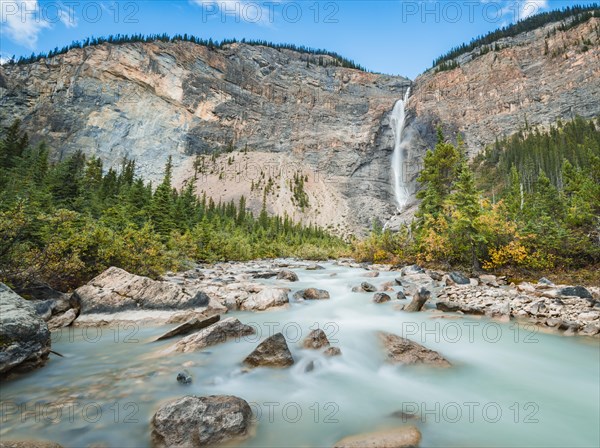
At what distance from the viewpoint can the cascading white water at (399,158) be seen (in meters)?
99.5

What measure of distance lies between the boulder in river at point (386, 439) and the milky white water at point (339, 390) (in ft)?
0.82

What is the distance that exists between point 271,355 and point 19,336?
14.9 feet

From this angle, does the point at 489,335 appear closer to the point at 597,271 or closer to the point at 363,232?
the point at 597,271

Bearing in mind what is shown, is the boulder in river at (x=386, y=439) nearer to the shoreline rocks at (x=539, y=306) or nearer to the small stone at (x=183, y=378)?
the small stone at (x=183, y=378)

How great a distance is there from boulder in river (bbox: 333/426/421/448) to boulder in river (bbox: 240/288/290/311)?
7536 millimetres

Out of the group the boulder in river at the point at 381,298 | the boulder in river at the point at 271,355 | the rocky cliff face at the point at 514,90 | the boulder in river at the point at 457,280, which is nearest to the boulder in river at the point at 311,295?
the boulder in river at the point at 381,298

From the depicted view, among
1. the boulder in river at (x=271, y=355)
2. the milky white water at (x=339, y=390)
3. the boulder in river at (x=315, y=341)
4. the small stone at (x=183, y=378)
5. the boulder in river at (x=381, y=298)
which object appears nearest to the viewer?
the milky white water at (x=339, y=390)

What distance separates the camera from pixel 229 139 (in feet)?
372

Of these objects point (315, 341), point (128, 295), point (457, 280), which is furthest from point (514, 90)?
point (128, 295)

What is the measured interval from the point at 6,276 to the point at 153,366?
18.3 ft

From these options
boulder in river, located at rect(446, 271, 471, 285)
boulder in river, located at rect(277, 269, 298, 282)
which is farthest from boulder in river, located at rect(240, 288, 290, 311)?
boulder in river, located at rect(446, 271, 471, 285)

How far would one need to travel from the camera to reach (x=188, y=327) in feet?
26.8

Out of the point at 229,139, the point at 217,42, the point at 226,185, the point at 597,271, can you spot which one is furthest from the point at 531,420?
the point at 217,42

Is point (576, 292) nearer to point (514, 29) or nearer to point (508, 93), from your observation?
point (508, 93)
